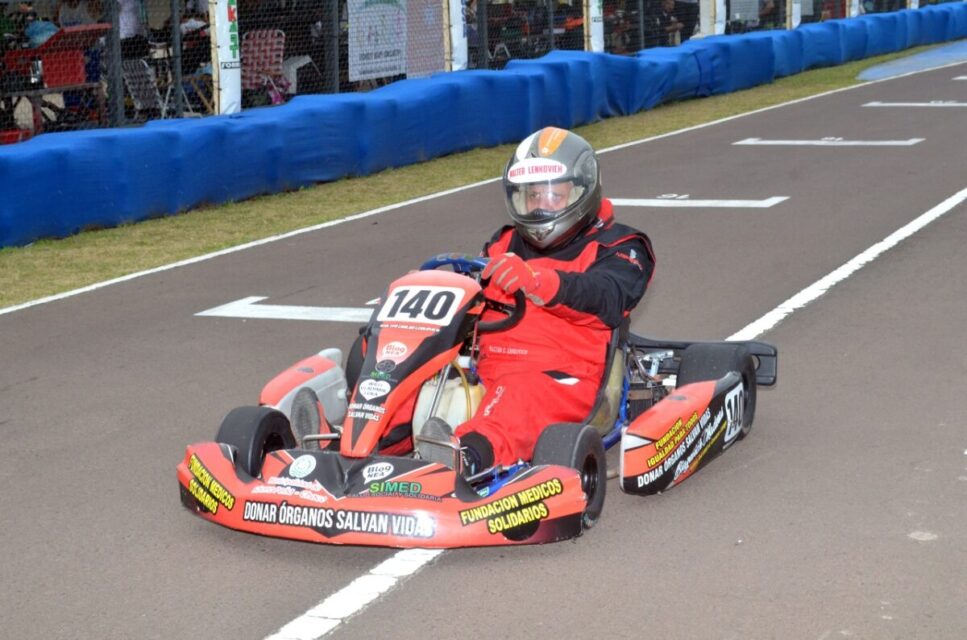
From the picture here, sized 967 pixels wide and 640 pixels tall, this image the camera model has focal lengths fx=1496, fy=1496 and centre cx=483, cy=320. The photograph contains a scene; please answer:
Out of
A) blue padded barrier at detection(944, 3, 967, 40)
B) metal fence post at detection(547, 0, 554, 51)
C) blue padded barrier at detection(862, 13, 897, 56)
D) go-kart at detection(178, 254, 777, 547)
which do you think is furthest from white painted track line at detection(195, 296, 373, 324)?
blue padded barrier at detection(944, 3, 967, 40)

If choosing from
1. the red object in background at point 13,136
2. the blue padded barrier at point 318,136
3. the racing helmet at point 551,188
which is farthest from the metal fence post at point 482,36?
the racing helmet at point 551,188

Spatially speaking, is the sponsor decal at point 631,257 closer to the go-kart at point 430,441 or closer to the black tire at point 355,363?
the go-kart at point 430,441

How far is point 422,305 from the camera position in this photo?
5.12m

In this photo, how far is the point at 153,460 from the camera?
5855mm

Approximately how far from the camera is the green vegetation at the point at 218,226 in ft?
32.9

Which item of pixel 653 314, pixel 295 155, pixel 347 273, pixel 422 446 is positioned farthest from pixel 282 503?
pixel 295 155

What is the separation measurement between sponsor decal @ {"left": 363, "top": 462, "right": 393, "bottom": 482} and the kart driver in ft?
0.94

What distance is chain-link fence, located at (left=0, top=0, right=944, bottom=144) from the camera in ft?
42.9

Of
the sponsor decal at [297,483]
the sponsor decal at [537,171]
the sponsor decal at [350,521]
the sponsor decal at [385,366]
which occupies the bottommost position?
the sponsor decal at [350,521]

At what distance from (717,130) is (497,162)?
3.70 m

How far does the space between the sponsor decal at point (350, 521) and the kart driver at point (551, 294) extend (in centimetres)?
50

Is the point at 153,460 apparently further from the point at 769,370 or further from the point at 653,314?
the point at 653,314

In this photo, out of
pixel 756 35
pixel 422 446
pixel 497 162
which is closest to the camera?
pixel 422 446

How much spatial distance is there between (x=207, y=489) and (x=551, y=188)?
5.42ft
